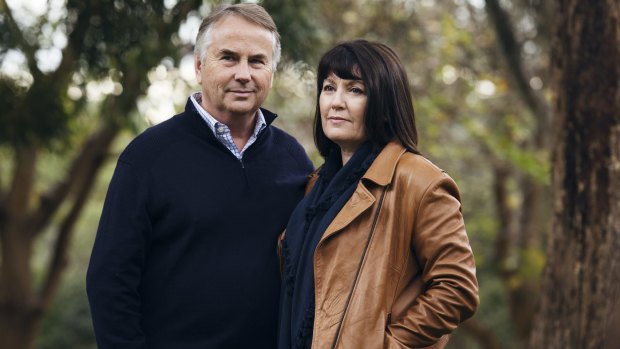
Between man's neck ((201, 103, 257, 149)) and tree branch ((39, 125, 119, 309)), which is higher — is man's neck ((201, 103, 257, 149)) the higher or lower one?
the higher one

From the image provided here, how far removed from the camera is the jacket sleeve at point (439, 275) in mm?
2680

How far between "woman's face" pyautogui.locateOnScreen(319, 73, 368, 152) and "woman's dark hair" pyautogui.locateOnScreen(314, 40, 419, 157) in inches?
0.9

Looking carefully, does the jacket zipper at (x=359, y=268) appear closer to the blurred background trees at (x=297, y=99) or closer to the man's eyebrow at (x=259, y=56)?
the man's eyebrow at (x=259, y=56)

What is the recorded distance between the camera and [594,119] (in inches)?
177

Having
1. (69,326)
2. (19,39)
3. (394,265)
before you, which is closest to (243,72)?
(394,265)

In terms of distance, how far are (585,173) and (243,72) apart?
2.24 metres

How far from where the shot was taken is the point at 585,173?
14.9ft

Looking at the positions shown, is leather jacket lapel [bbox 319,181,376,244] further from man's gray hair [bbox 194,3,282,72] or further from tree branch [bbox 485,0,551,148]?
tree branch [bbox 485,0,551,148]

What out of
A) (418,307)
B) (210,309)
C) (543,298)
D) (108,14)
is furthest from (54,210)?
(418,307)

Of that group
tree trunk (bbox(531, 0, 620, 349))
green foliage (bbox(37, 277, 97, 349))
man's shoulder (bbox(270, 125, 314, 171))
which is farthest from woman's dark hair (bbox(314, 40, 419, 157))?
green foliage (bbox(37, 277, 97, 349))

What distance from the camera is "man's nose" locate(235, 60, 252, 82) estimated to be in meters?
3.19

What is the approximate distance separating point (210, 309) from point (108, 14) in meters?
3.43

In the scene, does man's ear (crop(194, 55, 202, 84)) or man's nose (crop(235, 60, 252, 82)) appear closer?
man's nose (crop(235, 60, 252, 82))

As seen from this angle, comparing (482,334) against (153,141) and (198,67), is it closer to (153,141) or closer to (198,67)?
(198,67)
